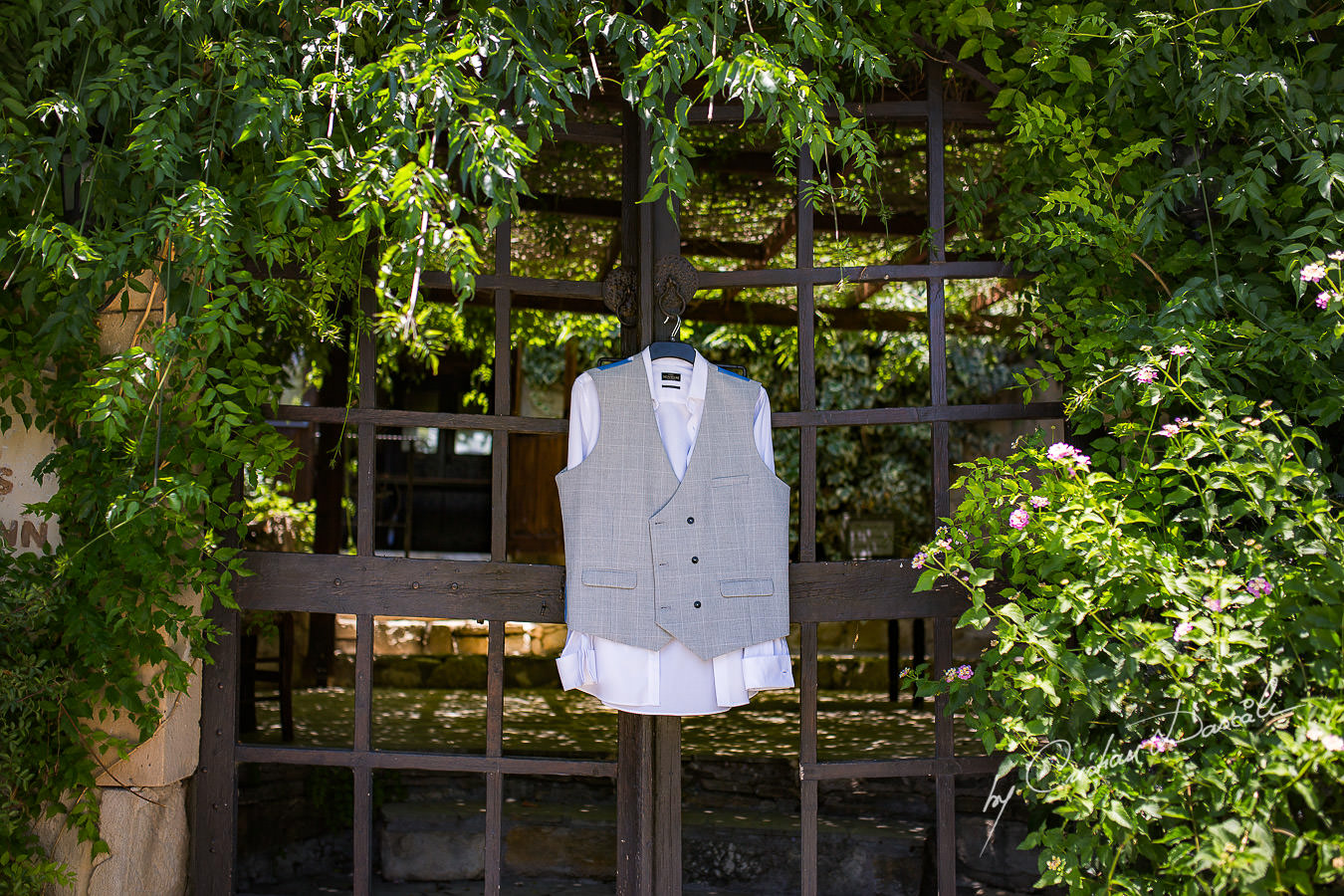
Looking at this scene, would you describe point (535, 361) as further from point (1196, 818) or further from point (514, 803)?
point (1196, 818)

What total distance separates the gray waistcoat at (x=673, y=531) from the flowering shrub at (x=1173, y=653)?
1.46 ft

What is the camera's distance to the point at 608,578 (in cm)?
257

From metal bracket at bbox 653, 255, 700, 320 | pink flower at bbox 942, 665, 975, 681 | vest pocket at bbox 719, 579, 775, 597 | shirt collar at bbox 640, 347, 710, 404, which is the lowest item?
pink flower at bbox 942, 665, 975, 681

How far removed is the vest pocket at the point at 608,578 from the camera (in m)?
2.57

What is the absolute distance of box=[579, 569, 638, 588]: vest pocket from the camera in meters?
2.57

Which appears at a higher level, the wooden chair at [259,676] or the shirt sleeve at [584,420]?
the shirt sleeve at [584,420]

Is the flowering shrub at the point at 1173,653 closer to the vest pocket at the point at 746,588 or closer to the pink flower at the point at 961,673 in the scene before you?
the pink flower at the point at 961,673

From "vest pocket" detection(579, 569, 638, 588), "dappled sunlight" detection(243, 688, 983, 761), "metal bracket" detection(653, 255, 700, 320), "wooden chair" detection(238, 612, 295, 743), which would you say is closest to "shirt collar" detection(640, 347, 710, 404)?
"metal bracket" detection(653, 255, 700, 320)

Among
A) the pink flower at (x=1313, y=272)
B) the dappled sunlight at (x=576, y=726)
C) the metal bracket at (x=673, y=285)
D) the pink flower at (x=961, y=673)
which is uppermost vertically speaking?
the metal bracket at (x=673, y=285)

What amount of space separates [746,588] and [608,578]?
1.13ft

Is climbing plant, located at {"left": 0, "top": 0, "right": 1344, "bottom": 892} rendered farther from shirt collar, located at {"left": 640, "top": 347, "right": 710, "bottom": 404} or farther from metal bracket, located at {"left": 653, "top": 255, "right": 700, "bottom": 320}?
shirt collar, located at {"left": 640, "top": 347, "right": 710, "bottom": 404}

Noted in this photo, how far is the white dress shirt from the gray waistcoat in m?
0.04

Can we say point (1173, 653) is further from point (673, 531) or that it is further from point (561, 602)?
point (561, 602)

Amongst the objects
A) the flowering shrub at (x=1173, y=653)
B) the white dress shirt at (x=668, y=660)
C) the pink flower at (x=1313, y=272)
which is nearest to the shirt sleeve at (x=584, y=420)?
the white dress shirt at (x=668, y=660)
